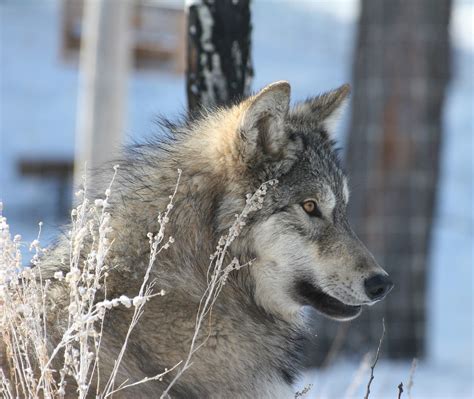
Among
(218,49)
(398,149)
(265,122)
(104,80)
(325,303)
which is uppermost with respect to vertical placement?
(218,49)

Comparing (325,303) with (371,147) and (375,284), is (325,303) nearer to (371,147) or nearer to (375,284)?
(375,284)

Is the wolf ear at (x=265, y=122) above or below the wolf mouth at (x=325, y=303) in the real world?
above

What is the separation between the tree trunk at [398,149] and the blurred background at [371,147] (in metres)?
0.01

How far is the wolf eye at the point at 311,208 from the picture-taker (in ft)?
13.4

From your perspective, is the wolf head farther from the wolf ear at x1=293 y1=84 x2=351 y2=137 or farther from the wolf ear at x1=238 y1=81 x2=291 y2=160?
the wolf ear at x1=293 y1=84 x2=351 y2=137

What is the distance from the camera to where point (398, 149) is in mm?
10445

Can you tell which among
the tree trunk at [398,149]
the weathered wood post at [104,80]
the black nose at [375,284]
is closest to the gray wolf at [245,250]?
the black nose at [375,284]

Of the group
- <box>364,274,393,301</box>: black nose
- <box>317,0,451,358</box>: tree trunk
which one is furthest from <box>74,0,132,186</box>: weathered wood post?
<box>364,274,393,301</box>: black nose

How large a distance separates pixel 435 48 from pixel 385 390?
4038mm

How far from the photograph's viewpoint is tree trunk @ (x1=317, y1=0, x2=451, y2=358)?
10.4 m

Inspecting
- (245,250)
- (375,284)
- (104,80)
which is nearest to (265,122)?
(245,250)

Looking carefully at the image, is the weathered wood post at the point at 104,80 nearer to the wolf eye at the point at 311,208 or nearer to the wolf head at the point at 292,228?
the wolf head at the point at 292,228

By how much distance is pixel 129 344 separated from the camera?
3730mm

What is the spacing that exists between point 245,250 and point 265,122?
22.9 inches
